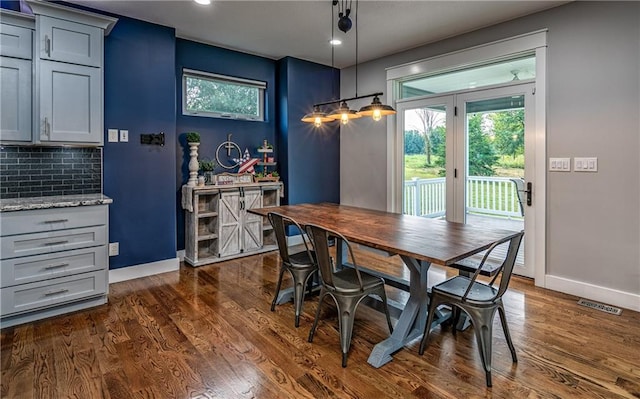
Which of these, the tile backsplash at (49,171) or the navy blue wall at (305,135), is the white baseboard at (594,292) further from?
the tile backsplash at (49,171)

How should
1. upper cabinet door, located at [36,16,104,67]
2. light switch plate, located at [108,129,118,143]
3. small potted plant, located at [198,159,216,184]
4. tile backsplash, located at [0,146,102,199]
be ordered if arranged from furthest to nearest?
small potted plant, located at [198,159,216,184]
light switch plate, located at [108,129,118,143]
tile backsplash, located at [0,146,102,199]
upper cabinet door, located at [36,16,104,67]

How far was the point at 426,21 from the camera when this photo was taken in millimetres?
3662

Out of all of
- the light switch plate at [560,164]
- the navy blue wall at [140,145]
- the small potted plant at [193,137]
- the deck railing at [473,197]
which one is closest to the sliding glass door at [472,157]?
the deck railing at [473,197]

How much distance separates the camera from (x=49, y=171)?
125 inches

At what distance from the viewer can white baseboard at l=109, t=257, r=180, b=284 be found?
11.7 ft

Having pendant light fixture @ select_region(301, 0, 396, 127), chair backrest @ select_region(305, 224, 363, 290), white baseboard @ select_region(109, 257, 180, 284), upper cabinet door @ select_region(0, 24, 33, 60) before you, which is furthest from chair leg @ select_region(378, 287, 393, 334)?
upper cabinet door @ select_region(0, 24, 33, 60)

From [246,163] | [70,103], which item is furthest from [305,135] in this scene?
[70,103]

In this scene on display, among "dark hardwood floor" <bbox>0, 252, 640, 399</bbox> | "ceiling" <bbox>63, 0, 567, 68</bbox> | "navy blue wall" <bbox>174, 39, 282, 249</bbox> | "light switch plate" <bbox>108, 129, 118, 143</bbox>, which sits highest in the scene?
"ceiling" <bbox>63, 0, 567, 68</bbox>

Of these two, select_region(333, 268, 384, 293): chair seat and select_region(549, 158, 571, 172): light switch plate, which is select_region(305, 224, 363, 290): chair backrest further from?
select_region(549, 158, 571, 172): light switch plate

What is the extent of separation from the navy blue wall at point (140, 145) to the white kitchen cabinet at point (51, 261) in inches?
26.2

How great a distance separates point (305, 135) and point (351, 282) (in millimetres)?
3264

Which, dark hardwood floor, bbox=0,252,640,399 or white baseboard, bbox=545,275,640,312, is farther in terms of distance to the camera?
white baseboard, bbox=545,275,640,312

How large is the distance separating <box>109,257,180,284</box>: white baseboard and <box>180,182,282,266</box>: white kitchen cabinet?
247 mm

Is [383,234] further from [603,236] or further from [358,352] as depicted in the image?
[603,236]
